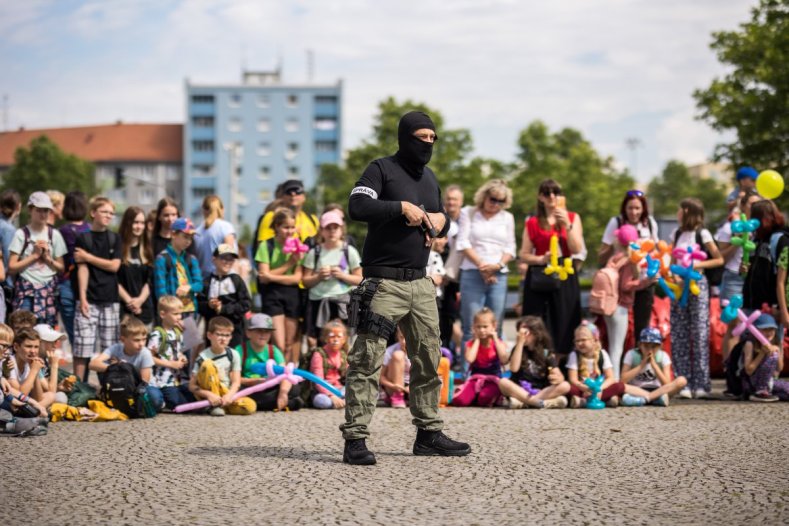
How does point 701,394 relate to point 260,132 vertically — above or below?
below

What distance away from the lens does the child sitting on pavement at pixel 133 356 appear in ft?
33.2

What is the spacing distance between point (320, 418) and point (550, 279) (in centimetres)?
310

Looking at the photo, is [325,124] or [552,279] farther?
[325,124]

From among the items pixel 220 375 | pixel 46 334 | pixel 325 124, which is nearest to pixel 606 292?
pixel 220 375

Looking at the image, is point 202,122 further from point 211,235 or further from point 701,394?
point 701,394

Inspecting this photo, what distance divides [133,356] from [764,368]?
6.20 m

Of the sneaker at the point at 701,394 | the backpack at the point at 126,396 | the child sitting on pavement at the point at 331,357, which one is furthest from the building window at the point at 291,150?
the backpack at the point at 126,396

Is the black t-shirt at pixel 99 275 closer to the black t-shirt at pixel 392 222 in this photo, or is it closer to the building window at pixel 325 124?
the black t-shirt at pixel 392 222

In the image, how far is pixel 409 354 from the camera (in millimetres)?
7438

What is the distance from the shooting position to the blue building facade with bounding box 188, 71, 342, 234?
119250 mm

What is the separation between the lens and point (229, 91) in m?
120

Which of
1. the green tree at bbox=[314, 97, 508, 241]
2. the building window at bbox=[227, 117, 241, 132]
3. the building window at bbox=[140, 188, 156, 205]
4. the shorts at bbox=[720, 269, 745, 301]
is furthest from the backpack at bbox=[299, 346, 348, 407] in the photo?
the building window at bbox=[140, 188, 156, 205]

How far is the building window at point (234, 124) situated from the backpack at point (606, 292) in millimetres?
111083

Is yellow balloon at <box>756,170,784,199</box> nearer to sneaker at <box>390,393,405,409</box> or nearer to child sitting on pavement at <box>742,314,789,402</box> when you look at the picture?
child sitting on pavement at <box>742,314,789,402</box>
